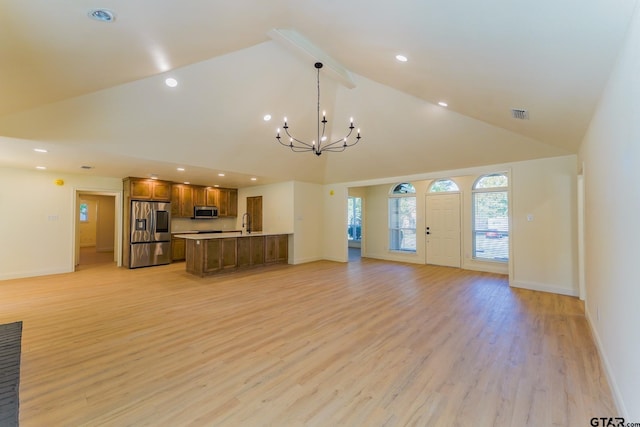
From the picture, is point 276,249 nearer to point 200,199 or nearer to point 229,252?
point 229,252

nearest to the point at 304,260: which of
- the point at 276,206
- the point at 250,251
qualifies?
the point at 250,251

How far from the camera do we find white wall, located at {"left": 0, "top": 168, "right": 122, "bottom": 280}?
5.63 metres

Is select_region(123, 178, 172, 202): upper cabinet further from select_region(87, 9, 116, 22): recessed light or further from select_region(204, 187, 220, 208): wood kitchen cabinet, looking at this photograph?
select_region(87, 9, 116, 22): recessed light

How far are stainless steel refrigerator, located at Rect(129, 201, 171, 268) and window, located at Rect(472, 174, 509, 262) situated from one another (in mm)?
8281

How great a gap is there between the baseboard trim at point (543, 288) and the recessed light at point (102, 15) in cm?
655

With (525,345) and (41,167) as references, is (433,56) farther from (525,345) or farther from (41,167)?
(41,167)

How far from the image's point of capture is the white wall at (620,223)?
1.50 metres

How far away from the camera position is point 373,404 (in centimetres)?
190

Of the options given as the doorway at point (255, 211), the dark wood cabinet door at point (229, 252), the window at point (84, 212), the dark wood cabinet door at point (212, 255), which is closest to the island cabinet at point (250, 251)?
the dark wood cabinet door at point (229, 252)

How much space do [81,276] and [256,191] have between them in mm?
4749

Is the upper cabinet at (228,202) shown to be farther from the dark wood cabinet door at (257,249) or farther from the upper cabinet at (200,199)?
the dark wood cabinet door at (257,249)

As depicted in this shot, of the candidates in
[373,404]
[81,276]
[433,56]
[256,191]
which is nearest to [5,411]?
[373,404]

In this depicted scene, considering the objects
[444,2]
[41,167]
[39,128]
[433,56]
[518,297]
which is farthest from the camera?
[41,167]

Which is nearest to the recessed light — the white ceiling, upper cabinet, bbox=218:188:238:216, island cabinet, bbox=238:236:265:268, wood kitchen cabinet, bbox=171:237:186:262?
the white ceiling
